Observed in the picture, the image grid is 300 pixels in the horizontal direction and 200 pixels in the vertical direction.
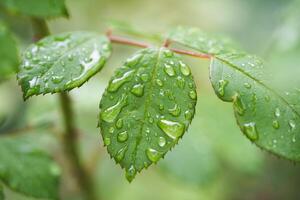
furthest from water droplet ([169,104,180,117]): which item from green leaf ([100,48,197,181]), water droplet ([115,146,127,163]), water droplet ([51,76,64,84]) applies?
water droplet ([51,76,64,84])

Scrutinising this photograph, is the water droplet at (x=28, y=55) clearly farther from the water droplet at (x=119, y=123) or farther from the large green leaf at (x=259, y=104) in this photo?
the large green leaf at (x=259, y=104)

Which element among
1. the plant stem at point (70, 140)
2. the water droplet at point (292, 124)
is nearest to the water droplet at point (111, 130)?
the water droplet at point (292, 124)

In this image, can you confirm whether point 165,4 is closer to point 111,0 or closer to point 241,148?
point 111,0

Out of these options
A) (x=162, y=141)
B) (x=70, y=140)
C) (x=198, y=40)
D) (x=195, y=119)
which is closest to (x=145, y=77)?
(x=162, y=141)

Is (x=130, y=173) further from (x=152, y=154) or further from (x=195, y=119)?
(x=195, y=119)

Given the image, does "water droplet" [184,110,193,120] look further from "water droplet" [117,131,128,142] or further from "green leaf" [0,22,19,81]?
"green leaf" [0,22,19,81]

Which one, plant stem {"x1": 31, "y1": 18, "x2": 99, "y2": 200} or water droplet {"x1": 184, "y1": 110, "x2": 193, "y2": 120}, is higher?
water droplet {"x1": 184, "y1": 110, "x2": 193, "y2": 120}
